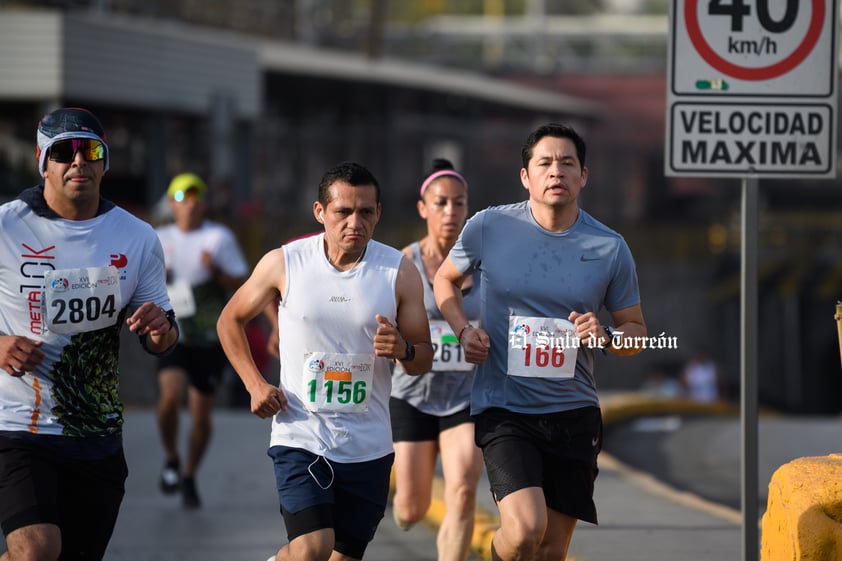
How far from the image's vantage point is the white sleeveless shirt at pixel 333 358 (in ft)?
19.8

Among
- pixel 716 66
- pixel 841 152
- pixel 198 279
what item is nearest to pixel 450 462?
pixel 716 66

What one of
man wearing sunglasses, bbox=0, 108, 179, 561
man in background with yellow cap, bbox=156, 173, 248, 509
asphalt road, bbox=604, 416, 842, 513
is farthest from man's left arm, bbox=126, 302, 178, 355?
asphalt road, bbox=604, 416, 842, 513

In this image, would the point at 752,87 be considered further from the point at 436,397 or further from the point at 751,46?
the point at 436,397

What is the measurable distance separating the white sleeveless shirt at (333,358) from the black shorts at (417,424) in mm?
1778

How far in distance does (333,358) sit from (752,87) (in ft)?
7.22

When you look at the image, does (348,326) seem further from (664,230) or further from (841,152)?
(841,152)

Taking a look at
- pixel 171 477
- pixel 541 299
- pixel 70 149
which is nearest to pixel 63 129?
pixel 70 149

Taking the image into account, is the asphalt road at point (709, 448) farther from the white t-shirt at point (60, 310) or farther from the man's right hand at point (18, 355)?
the man's right hand at point (18, 355)

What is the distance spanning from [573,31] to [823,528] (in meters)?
57.5

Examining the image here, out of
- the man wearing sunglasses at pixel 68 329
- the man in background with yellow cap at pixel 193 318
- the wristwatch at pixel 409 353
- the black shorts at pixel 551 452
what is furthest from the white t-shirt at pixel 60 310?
the man in background with yellow cap at pixel 193 318

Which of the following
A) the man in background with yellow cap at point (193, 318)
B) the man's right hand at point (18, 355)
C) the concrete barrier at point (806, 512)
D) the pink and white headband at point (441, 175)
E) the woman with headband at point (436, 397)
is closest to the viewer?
the man's right hand at point (18, 355)

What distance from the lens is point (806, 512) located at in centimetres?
619

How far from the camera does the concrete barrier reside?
614 cm

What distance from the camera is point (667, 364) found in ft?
105
